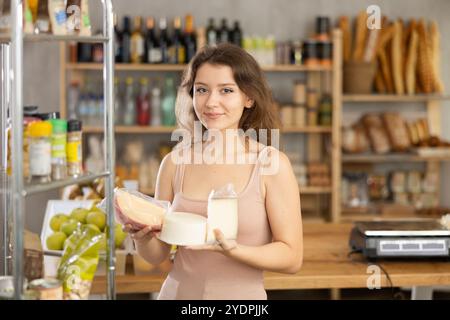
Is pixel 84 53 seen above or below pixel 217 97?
above

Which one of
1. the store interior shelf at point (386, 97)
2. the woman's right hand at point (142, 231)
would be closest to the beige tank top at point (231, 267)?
the woman's right hand at point (142, 231)

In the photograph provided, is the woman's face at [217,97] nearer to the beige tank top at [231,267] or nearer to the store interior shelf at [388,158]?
the beige tank top at [231,267]

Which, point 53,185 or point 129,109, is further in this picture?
point 129,109

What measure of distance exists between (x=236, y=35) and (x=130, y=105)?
90 centimetres

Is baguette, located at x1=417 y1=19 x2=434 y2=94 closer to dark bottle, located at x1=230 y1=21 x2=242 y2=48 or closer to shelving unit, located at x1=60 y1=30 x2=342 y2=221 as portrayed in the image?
shelving unit, located at x1=60 y1=30 x2=342 y2=221

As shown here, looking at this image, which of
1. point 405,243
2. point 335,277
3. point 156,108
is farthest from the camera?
point 156,108

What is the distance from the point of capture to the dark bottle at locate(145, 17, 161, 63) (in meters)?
4.94

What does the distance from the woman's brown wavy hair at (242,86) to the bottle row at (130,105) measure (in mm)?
2923

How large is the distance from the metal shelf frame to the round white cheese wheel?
16cm

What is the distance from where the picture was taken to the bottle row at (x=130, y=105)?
4.91m

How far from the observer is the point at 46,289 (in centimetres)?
150

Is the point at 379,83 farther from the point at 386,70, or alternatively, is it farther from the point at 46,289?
the point at 46,289

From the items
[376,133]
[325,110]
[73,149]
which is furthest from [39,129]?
[376,133]

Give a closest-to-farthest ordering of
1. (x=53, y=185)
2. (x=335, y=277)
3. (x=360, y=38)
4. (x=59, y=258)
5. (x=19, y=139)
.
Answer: (x=19, y=139) → (x=53, y=185) → (x=59, y=258) → (x=335, y=277) → (x=360, y=38)
